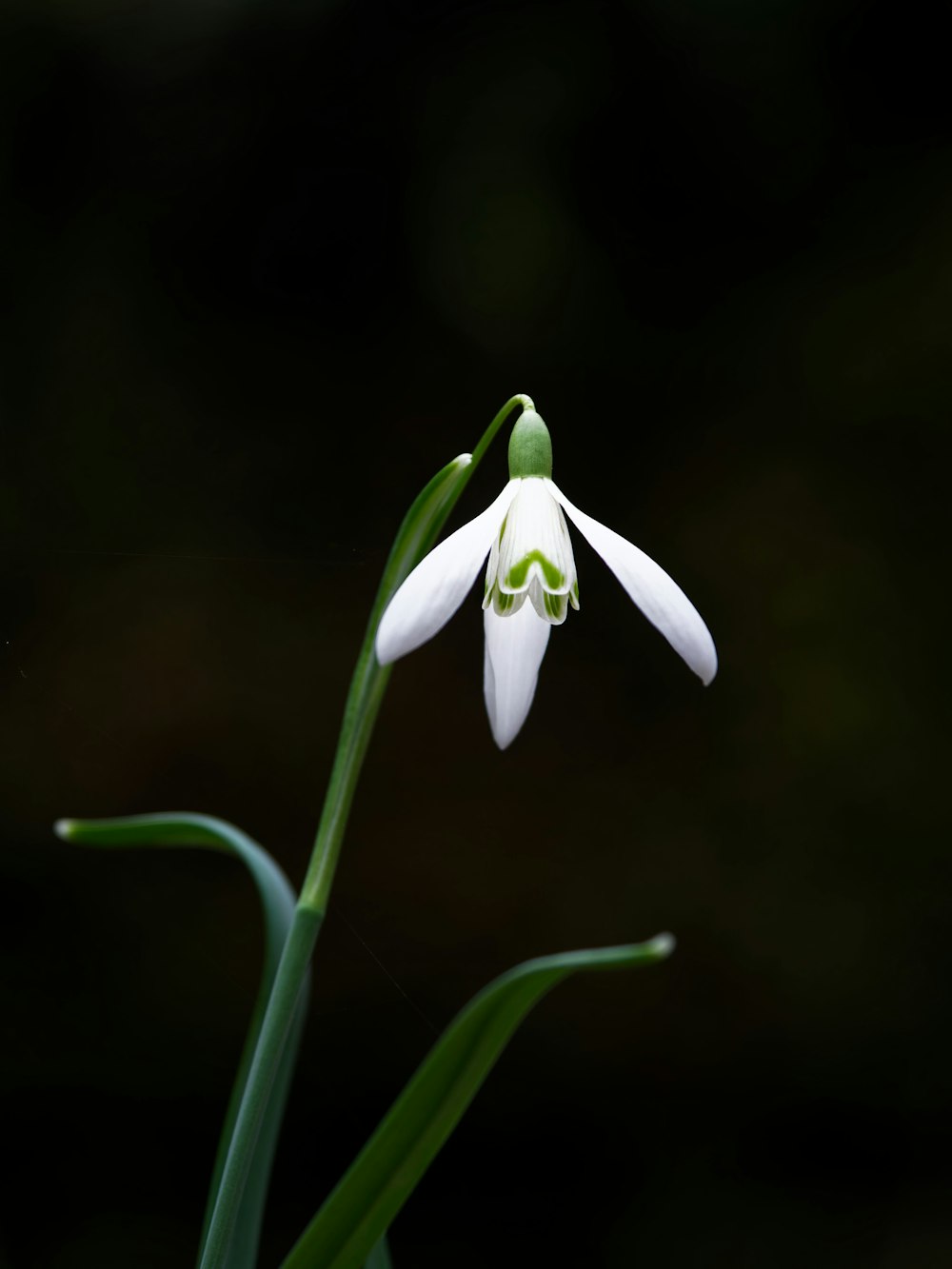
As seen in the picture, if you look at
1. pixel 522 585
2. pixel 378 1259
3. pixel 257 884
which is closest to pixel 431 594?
pixel 522 585

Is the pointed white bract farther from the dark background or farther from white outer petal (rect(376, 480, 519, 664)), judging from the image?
the dark background

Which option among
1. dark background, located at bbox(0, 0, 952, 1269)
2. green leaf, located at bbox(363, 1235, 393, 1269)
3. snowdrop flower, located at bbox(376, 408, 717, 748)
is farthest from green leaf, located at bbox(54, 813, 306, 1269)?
dark background, located at bbox(0, 0, 952, 1269)

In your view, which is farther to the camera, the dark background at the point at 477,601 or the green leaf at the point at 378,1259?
the dark background at the point at 477,601

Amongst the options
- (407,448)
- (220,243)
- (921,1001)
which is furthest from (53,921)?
(921,1001)

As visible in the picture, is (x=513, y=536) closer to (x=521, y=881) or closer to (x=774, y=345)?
(x=521, y=881)

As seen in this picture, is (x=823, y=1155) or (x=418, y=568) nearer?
(x=418, y=568)

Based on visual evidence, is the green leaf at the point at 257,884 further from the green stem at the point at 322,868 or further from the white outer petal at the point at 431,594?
the white outer petal at the point at 431,594

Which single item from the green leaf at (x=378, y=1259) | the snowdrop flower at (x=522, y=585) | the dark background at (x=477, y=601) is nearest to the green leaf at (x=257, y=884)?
the green leaf at (x=378, y=1259)
